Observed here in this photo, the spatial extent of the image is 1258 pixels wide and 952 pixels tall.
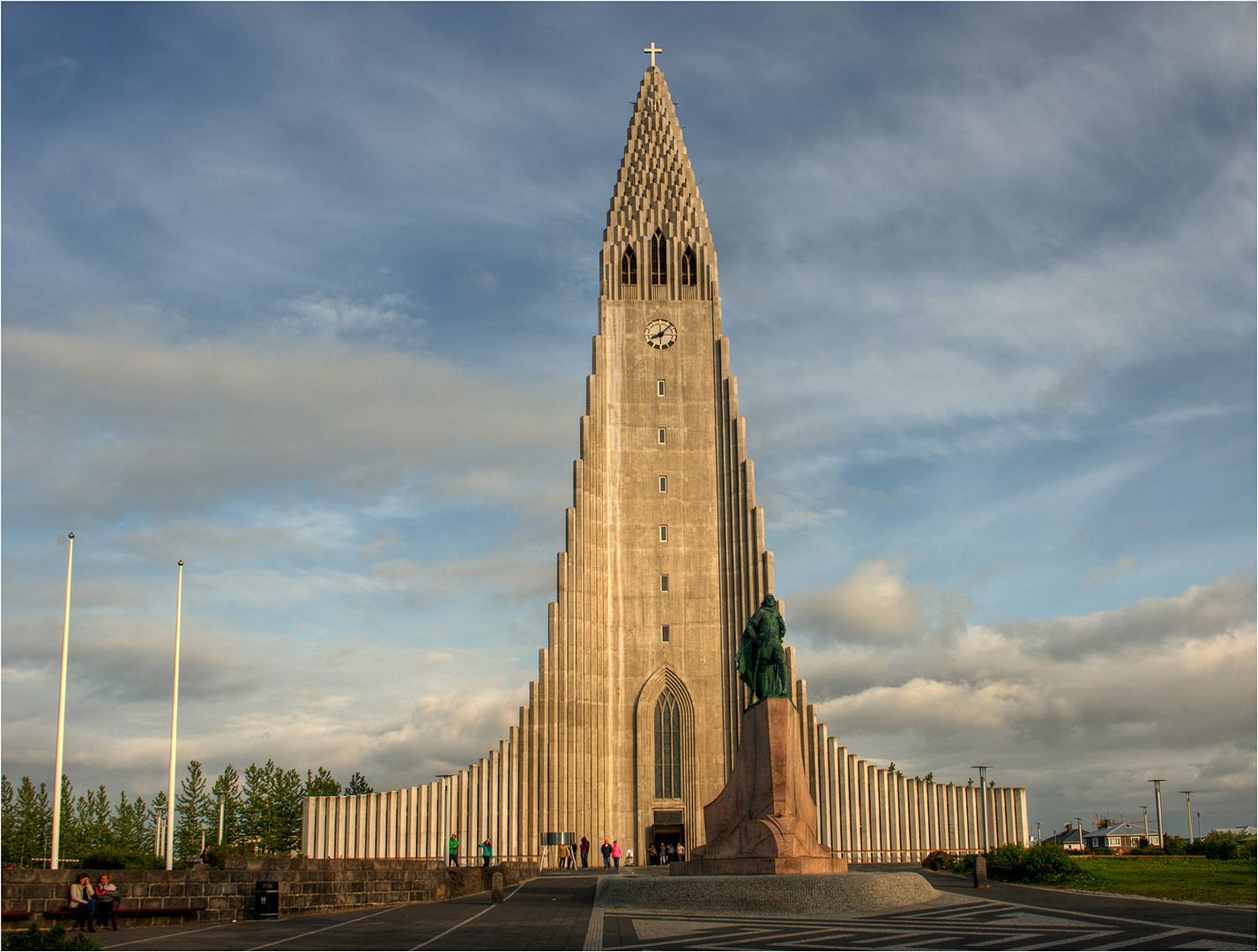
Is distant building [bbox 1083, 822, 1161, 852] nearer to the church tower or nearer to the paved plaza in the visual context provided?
the church tower

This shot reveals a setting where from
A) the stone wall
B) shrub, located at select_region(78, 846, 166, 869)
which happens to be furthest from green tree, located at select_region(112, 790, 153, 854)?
the stone wall

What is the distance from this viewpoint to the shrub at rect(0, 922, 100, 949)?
12.1 meters

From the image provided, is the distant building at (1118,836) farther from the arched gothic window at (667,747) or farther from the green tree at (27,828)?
the green tree at (27,828)

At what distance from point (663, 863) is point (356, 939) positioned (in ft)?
98.0

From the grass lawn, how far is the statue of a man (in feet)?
27.8

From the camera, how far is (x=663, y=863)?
142ft

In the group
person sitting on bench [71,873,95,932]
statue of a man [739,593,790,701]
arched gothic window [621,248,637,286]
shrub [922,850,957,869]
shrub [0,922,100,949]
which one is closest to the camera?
shrub [0,922,100,949]

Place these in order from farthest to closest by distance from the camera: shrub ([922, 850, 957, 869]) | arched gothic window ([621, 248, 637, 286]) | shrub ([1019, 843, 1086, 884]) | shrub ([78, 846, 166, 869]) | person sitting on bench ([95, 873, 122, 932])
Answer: arched gothic window ([621, 248, 637, 286])
shrub ([78, 846, 166, 869])
shrub ([922, 850, 957, 869])
shrub ([1019, 843, 1086, 884])
person sitting on bench ([95, 873, 122, 932])

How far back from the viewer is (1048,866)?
27.5 meters

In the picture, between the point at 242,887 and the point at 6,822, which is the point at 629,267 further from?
the point at 6,822

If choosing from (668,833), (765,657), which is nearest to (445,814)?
(668,833)

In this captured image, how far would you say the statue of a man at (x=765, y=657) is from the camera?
82.9 feet

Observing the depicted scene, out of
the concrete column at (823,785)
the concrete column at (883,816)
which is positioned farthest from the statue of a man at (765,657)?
the concrete column at (883,816)

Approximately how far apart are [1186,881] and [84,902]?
81.2 ft
